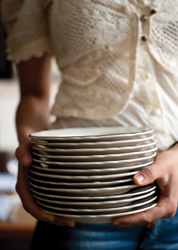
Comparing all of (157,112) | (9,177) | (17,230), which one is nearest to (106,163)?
(157,112)

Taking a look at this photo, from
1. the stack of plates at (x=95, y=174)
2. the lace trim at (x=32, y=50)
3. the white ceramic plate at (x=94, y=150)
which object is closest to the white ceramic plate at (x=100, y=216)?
the stack of plates at (x=95, y=174)

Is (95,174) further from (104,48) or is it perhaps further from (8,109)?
(8,109)

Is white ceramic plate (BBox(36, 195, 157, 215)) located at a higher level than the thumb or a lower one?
lower

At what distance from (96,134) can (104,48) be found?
208 millimetres

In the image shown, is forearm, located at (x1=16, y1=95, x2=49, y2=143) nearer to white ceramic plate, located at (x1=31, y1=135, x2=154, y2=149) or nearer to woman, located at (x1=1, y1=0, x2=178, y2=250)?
woman, located at (x1=1, y1=0, x2=178, y2=250)

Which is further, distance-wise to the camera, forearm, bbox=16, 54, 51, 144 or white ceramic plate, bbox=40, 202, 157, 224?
forearm, bbox=16, 54, 51, 144

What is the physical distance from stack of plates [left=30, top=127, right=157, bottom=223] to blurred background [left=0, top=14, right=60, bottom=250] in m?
0.73

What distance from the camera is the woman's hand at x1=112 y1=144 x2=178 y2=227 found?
0.43m

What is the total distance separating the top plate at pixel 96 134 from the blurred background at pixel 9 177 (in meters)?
0.65

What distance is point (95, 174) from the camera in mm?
A: 423

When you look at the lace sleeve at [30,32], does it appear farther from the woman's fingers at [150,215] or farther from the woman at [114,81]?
the woman's fingers at [150,215]

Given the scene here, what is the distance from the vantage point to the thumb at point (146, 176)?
1.39ft

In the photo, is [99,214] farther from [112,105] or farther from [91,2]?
[91,2]

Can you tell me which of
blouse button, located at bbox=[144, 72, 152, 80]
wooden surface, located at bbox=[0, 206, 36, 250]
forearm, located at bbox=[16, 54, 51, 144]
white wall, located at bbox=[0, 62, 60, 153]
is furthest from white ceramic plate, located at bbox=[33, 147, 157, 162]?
white wall, located at bbox=[0, 62, 60, 153]
